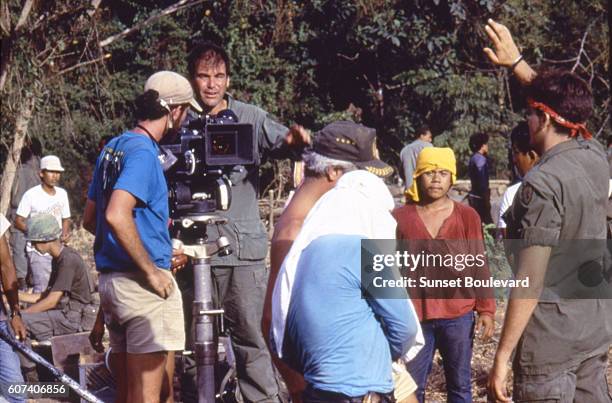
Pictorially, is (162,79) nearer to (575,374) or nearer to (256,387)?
(256,387)

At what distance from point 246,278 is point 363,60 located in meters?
14.4

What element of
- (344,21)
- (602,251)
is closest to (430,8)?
(344,21)

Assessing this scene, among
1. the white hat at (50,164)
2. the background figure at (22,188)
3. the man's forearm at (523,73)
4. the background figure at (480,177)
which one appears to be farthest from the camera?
the background figure at (480,177)

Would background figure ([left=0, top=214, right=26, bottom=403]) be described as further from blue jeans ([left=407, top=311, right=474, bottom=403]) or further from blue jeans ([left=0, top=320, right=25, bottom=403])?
blue jeans ([left=407, top=311, right=474, bottom=403])

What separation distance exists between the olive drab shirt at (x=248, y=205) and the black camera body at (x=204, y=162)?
0.37 m

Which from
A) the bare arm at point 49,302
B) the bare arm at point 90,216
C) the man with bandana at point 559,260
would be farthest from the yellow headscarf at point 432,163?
the bare arm at point 49,302

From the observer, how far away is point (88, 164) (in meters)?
20.1

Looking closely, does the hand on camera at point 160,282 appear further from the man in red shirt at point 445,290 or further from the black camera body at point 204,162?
the man in red shirt at point 445,290

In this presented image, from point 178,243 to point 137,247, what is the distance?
1.38 ft

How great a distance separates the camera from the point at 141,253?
4719 millimetres

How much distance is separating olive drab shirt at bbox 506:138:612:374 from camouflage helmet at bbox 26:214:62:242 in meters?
4.84

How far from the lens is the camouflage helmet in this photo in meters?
7.82

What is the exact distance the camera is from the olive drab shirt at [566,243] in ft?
11.9

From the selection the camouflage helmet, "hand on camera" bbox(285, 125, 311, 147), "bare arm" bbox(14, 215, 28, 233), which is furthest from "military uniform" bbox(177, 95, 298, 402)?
"bare arm" bbox(14, 215, 28, 233)
